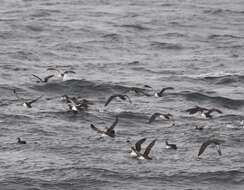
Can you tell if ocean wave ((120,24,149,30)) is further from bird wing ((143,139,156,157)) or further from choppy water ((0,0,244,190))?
bird wing ((143,139,156,157))

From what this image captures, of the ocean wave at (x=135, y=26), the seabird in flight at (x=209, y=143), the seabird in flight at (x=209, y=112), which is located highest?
the ocean wave at (x=135, y=26)

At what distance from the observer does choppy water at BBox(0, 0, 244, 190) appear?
2791 centimetres

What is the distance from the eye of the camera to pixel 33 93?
37.9 m

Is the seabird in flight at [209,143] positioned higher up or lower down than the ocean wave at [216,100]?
lower down

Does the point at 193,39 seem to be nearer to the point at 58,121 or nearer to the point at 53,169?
the point at 58,121

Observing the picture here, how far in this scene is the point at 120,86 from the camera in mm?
39375

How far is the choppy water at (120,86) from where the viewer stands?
91.6 ft

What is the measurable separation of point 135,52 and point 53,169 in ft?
68.5

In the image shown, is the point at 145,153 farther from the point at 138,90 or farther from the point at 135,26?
the point at 135,26

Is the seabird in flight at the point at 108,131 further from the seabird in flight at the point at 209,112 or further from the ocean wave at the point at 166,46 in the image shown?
the ocean wave at the point at 166,46

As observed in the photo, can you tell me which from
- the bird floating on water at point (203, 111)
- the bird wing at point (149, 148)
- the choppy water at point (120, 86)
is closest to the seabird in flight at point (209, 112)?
the bird floating on water at point (203, 111)

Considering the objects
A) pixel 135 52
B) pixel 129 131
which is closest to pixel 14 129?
pixel 129 131

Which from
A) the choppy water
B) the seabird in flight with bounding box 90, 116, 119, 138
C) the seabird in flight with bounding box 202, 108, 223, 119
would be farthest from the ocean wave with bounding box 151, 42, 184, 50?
the seabird in flight with bounding box 90, 116, 119, 138

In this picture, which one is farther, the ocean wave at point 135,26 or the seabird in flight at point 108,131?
the ocean wave at point 135,26
